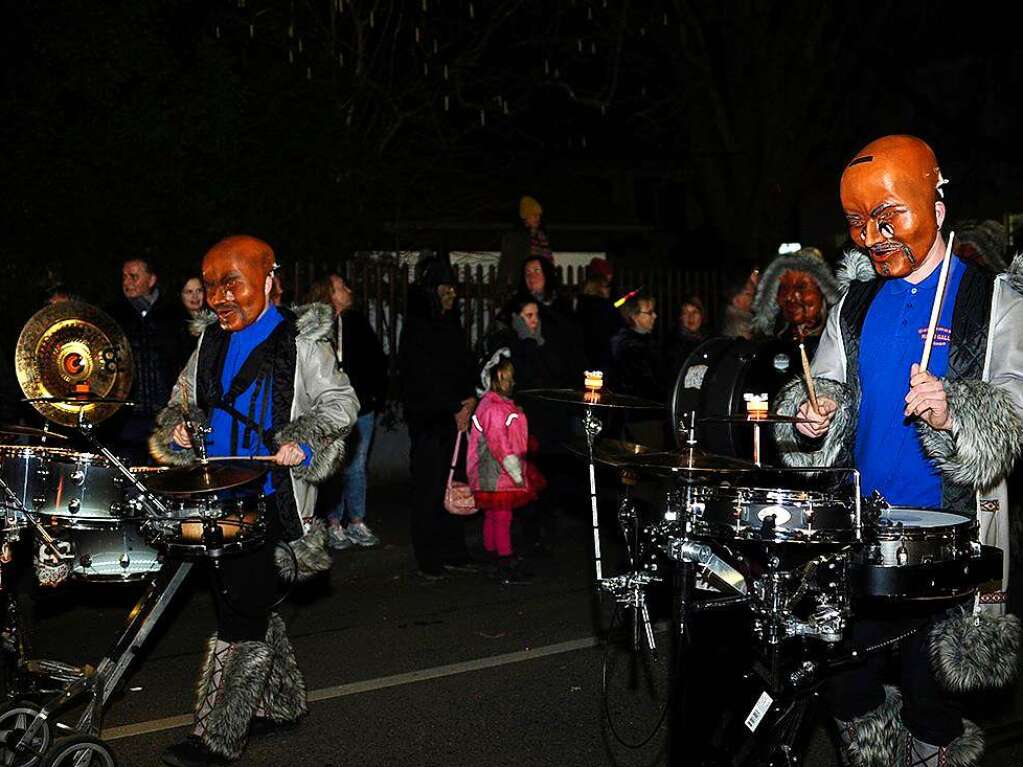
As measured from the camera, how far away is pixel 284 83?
14.6 meters

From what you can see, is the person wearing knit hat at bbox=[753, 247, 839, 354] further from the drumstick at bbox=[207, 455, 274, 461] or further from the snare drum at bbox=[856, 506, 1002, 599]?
the snare drum at bbox=[856, 506, 1002, 599]

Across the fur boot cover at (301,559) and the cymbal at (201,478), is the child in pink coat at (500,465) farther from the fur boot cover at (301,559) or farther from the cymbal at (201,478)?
the cymbal at (201,478)

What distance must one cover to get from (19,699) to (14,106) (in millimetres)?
8480

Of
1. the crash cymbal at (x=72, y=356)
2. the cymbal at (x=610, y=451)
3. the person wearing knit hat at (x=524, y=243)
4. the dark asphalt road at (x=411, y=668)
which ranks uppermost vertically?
the person wearing knit hat at (x=524, y=243)

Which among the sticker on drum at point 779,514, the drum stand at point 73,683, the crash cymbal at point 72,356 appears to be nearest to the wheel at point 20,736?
the drum stand at point 73,683

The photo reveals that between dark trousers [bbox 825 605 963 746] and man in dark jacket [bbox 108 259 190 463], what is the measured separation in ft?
19.0

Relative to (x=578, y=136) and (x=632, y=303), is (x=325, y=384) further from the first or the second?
(x=578, y=136)

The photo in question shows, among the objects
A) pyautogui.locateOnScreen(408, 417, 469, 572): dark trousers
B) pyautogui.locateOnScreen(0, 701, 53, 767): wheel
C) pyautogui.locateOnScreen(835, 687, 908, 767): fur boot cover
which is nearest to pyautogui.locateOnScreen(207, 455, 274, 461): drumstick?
pyautogui.locateOnScreen(0, 701, 53, 767): wheel

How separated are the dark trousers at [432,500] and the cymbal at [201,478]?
14.5 feet

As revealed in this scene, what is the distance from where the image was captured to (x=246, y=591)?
5570 millimetres

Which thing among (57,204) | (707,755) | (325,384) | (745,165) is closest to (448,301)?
(325,384)

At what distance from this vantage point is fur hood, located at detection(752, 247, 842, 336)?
8.34 meters

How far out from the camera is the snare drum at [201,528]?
5.14m

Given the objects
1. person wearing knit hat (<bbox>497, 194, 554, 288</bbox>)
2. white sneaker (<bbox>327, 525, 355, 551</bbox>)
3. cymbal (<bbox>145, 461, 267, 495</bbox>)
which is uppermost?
person wearing knit hat (<bbox>497, 194, 554, 288</bbox>)
